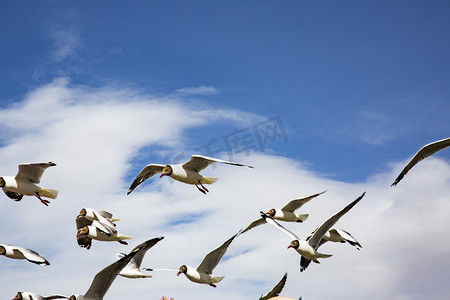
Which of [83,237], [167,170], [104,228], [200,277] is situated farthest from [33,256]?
[200,277]

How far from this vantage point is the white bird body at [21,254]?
17.3 meters

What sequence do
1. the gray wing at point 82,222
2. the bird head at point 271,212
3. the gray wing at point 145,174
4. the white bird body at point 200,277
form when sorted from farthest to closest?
the bird head at point 271,212 → the gray wing at point 145,174 → the gray wing at point 82,222 → the white bird body at point 200,277

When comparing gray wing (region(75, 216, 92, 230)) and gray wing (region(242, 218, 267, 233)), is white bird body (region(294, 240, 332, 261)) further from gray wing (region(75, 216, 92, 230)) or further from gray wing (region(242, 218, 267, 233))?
gray wing (region(75, 216, 92, 230))

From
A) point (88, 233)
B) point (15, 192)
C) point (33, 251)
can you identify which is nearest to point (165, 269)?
point (88, 233)

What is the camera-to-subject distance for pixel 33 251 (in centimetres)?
1777

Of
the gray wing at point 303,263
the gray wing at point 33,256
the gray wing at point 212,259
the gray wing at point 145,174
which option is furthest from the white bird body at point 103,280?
the gray wing at point 303,263

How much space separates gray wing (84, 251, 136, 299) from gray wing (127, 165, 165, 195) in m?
6.22

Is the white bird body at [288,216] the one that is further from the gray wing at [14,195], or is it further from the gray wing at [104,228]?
the gray wing at [14,195]

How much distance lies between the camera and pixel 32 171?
63.3 feet

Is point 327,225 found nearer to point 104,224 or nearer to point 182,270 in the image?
point 182,270

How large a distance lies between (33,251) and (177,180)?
4.77 meters

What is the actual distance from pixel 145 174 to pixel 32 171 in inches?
151

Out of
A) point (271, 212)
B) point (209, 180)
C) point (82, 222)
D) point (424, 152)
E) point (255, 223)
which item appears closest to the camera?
point (424, 152)

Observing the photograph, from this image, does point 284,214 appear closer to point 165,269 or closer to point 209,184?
point 209,184
